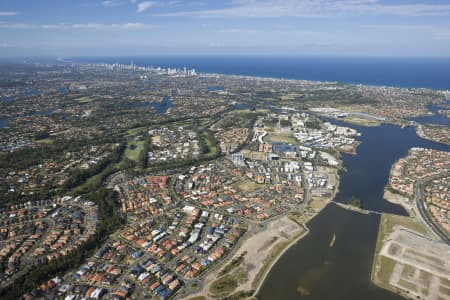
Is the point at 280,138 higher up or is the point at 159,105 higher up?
the point at 159,105

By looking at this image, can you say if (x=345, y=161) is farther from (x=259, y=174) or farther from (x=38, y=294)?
(x=38, y=294)

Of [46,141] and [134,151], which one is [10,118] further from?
[134,151]

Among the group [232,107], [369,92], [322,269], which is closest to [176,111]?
[232,107]

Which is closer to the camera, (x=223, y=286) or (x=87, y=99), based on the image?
(x=223, y=286)

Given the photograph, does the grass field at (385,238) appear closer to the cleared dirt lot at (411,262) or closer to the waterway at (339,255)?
the cleared dirt lot at (411,262)

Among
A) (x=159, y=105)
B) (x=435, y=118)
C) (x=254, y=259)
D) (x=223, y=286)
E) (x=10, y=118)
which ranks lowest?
(x=223, y=286)

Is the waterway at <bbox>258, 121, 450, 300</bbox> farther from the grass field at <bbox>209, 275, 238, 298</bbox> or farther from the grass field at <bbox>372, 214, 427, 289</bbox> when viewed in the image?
the grass field at <bbox>209, 275, 238, 298</bbox>

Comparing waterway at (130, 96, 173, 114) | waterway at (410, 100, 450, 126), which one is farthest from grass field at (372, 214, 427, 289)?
A: waterway at (130, 96, 173, 114)

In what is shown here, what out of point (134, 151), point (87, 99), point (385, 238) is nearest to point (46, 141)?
point (134, 151)

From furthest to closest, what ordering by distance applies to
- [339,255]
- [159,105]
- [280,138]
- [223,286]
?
[159,105] → [280,138] → [339,255] → [223,286]
